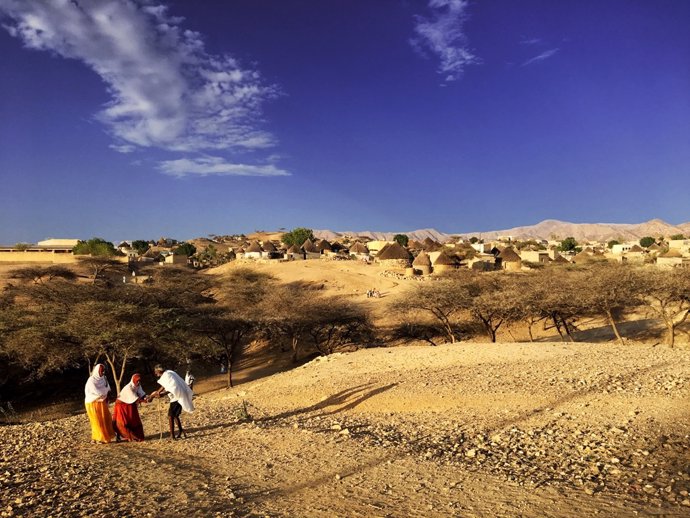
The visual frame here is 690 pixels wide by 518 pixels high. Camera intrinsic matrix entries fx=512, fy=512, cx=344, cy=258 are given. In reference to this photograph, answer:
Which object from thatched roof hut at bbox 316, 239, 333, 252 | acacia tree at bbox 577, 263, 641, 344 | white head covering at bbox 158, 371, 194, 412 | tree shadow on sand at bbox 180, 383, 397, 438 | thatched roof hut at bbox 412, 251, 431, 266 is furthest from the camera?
thatched roof hut at bbox 316, 239, 333, 252

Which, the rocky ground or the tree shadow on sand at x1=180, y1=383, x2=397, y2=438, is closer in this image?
the rocky ground

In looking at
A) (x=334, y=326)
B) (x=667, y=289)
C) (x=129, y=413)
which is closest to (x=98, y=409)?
(x=129, y=413)

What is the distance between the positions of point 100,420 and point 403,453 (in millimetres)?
4500

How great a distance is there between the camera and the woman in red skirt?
299 inches

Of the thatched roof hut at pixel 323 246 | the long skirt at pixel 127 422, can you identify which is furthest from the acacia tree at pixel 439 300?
the thatched roof hut at pixel 323 246

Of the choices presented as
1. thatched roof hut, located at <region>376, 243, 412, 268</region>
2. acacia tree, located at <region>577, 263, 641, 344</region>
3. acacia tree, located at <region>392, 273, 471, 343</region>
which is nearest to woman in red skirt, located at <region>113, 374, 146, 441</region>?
acacia tree, located at <region>392, 273, 471, 343</region>

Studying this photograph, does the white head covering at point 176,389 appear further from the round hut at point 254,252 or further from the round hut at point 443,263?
the round hut at point 254,252

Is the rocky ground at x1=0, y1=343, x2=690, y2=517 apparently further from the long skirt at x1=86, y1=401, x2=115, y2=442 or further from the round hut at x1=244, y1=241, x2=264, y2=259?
the round hut at x1=244, y1=241, x2=264, y2=259

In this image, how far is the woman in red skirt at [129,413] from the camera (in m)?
7.59

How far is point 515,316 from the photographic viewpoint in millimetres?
24047

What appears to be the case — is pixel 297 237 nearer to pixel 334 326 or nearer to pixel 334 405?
pixel 334 326

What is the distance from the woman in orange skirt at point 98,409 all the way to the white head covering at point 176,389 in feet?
3.25

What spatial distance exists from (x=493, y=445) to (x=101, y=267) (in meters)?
47.4

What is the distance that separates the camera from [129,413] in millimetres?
7703
